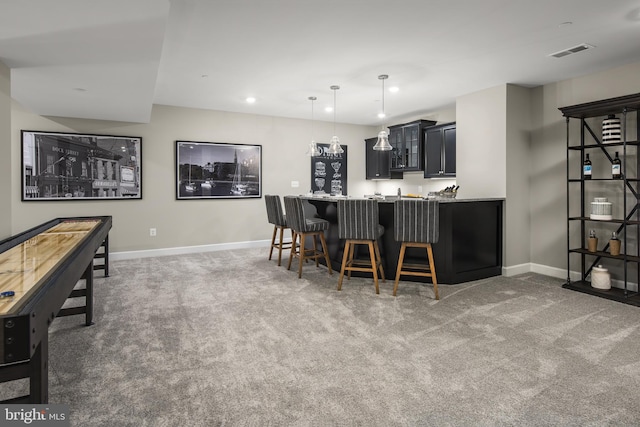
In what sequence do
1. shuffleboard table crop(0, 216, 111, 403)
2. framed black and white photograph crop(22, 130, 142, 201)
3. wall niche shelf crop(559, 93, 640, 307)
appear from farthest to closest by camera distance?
framed black and white photograph crop(22, 130, 142, 201) → wall niche shelf crop(559, 93, 640, 307) → shuffleboard table crop(0, 216, 111, 403)

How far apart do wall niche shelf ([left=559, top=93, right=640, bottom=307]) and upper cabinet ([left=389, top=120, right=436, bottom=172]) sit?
2.31 metres

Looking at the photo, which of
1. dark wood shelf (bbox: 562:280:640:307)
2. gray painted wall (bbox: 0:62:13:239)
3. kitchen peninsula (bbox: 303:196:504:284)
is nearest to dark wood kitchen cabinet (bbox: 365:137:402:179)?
kitchen peninsula (bbox: 303:196:504:284)

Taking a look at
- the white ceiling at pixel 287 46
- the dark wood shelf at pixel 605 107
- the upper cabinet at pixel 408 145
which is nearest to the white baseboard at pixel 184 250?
the white ceiling at pixel 287 46

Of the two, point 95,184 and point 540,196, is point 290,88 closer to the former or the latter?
point 95,184

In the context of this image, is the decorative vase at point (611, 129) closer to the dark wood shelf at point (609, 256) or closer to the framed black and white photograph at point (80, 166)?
the dark wood shelf at point (609, 256)

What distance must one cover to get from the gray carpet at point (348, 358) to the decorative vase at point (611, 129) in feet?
5.48

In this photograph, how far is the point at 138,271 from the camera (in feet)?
15.7

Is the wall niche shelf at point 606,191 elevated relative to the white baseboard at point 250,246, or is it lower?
elevated

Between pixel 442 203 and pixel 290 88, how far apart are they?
2.50 m

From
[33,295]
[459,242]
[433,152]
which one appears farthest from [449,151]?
[33,295]

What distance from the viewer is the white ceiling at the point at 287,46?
246cm

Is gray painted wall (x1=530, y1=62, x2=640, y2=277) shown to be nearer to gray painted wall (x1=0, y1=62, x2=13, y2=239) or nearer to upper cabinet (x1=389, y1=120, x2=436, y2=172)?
upper cabinet (x1=389, y1=120, x2=436, y2=172)

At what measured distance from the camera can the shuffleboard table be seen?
103cm

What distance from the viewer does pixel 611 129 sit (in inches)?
150
